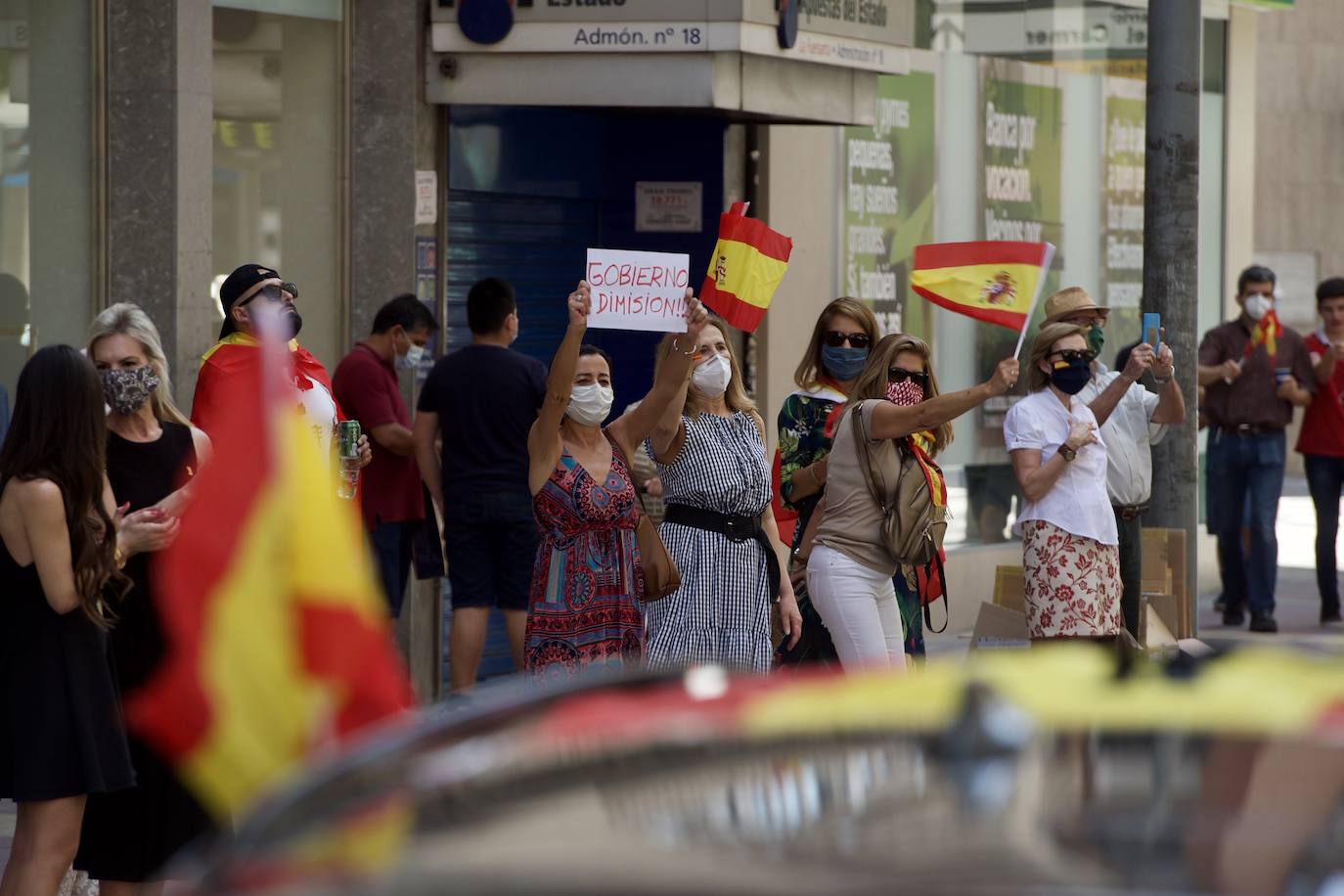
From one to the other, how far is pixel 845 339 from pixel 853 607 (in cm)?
117

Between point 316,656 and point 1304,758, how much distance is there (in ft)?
3.21

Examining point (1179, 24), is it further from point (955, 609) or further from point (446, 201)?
point (955, 609)

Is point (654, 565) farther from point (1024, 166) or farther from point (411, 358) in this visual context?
point (1024, 166)

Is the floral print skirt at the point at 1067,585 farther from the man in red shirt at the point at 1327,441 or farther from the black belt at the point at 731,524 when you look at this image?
the man in red shirt at the point at 1327,441

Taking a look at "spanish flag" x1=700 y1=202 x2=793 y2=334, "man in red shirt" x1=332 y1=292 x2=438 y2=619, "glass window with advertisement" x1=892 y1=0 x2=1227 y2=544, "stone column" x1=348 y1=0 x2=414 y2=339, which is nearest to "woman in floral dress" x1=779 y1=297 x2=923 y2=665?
"spanish flag" x1=700 y1=202 x2=793 y2=334

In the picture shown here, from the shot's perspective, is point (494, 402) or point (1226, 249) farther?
point (1226, 249)

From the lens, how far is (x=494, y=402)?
925 cm

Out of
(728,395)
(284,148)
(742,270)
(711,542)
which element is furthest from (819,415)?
(284,148)

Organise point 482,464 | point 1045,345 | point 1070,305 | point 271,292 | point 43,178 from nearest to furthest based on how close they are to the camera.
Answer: point 271,292
point 1045,345
point 43,178
point 1070,305
point 482,464

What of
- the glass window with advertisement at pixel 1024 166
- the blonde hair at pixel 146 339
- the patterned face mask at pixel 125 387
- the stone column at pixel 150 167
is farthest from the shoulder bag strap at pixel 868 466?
the glass window with advertisement at pixel 1024 166

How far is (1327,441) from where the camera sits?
44.1 ft

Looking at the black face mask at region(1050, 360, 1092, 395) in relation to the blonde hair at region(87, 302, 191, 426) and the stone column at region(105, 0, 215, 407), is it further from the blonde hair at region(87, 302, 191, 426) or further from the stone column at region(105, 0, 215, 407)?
the blonde hair at region(87, 302, 191, 426)

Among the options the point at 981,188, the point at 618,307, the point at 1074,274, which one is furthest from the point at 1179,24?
the point at 1074,274

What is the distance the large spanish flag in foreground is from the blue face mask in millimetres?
5544
